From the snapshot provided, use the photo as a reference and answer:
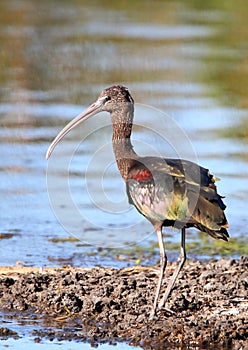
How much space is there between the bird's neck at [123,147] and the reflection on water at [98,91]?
2.26 m

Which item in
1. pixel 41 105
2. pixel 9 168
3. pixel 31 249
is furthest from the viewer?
pixel 41 105

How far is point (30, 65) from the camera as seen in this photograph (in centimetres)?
2178

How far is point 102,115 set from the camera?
16.5 meters

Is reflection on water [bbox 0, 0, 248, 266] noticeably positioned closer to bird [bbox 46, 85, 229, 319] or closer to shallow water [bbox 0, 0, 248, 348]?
shallow water [bbox 0, 0, 248, 348]

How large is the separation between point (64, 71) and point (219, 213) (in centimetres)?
1356

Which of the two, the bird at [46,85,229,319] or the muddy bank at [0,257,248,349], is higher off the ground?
the bird at [46,85,229,319]

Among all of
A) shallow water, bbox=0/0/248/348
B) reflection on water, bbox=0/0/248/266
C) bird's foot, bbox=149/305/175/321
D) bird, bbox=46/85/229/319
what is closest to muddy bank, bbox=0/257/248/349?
bird's foot, bbox=149/305/175/321

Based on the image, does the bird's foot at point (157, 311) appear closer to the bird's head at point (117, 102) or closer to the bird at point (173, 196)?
the bird at point (173, 196)

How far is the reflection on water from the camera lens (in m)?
12.0

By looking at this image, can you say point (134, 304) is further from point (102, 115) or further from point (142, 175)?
point (102, 115)

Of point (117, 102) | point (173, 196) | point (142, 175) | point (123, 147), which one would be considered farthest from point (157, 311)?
point (117, 102)

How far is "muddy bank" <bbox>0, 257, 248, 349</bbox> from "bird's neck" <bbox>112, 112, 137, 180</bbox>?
3.60ft

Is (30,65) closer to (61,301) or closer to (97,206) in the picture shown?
(97,206)

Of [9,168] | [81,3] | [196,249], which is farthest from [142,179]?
[81,3]
